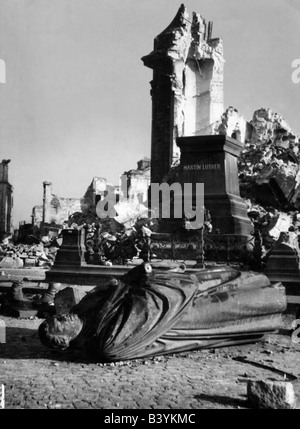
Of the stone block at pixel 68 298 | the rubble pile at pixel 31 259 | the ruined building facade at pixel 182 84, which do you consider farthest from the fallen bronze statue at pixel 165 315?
the ruined building facade at pixel 182 84

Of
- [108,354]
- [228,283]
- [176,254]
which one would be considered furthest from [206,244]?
[108,354]

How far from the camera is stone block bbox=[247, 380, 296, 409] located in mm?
2953

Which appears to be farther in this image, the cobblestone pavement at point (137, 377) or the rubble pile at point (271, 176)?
the rubble pile at point (271, 176)

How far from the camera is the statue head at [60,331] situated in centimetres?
412

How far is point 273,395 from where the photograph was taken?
299 centimetres

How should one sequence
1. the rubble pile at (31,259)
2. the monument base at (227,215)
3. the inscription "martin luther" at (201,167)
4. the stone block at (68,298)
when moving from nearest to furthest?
the stone block at (68,298) → the monument base at (227,215) → the inscription "martin luther" at (201,167) → the rubble pile at (31,259)

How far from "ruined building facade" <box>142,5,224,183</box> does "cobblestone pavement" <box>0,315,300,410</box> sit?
24192 millimetres

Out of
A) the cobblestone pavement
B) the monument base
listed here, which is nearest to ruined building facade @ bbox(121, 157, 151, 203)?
the monument base

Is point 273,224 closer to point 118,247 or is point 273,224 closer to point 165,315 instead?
point 118,247

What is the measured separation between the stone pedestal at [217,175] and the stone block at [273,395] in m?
9.25

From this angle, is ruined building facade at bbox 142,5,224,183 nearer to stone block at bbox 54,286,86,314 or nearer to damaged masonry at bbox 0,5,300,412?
damaged masonry at bbox 0,5,300,412

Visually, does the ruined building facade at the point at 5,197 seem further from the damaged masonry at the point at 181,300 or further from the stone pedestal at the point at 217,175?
→ the stone pedestal at the point at 217,175

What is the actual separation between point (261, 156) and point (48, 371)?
24.5 meters

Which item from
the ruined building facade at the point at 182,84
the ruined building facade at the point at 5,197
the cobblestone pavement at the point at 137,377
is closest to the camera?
the cobblestone pavement at the point at 137,377
